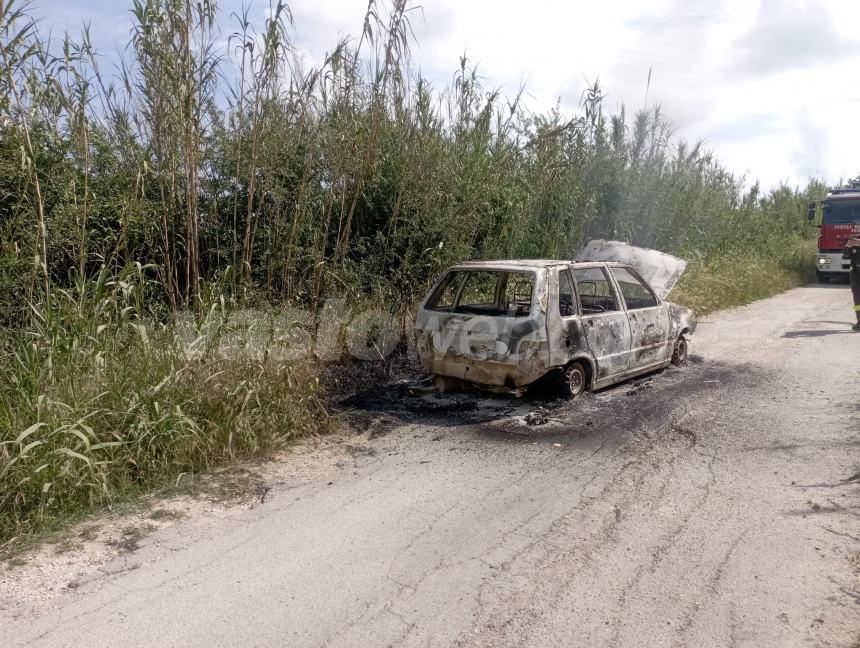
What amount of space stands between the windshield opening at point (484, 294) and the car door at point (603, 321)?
2.01 feet

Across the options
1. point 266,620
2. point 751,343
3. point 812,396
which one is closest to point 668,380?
point 812,396

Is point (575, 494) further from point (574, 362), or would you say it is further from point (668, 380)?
point (668, 380)

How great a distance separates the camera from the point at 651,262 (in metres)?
8.76

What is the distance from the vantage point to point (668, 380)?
790 centimetres

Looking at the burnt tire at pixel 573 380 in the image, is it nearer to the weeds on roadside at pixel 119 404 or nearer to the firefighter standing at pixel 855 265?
the weeds on roadside at pixel 119 404

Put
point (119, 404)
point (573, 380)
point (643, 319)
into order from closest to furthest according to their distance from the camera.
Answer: point (119, 404), point (573, 380), point (643, 319)

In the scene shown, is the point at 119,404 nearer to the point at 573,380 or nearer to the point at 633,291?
the point at 573,380

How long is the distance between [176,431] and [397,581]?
7.34ft

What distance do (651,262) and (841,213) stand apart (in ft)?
41.0

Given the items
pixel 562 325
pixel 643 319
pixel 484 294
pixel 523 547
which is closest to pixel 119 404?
pixel 523 547

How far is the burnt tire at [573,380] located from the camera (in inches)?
265

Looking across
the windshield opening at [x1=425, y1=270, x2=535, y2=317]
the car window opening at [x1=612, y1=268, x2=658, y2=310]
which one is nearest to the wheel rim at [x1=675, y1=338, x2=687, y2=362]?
the car window opening at [x1=612, y1=268, x2=658, y2=310]

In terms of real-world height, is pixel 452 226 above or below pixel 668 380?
above

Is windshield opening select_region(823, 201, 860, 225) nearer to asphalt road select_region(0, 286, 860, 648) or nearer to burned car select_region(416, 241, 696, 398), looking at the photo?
burned car select_region(416, 241, 696, 398)
